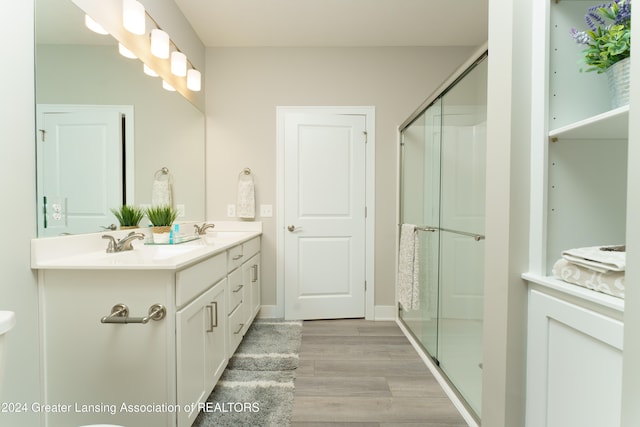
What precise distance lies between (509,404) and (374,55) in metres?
2.85

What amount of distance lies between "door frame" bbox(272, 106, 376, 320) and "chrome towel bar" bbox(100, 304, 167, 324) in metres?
1.73

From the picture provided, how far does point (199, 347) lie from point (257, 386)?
0.55m

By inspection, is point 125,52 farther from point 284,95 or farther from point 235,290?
point 235,290

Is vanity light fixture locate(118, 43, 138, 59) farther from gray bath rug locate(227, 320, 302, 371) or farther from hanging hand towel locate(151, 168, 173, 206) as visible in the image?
gray bath rug locate(227, 320, 302, 371)

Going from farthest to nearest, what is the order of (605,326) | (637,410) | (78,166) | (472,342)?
(472,342) < (78,166) < (605,326) < (637,410)

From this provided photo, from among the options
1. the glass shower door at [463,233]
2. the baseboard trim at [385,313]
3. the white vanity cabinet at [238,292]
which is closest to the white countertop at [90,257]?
the white vanity cabinet at [238,292]

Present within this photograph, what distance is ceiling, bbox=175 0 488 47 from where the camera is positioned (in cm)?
227

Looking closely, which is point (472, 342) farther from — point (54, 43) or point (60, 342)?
point (54, 43)

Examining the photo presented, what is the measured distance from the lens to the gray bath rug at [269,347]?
1935mm

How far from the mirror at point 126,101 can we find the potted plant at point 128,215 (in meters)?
0.04

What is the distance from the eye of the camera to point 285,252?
2842 millimetres

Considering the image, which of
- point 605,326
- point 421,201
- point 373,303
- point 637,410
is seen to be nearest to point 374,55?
point 421,201

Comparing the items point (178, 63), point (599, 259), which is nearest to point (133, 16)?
point (178, 63)

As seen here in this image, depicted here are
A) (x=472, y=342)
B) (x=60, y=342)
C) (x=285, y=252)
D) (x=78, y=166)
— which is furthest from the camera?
(x=285, y=252)
